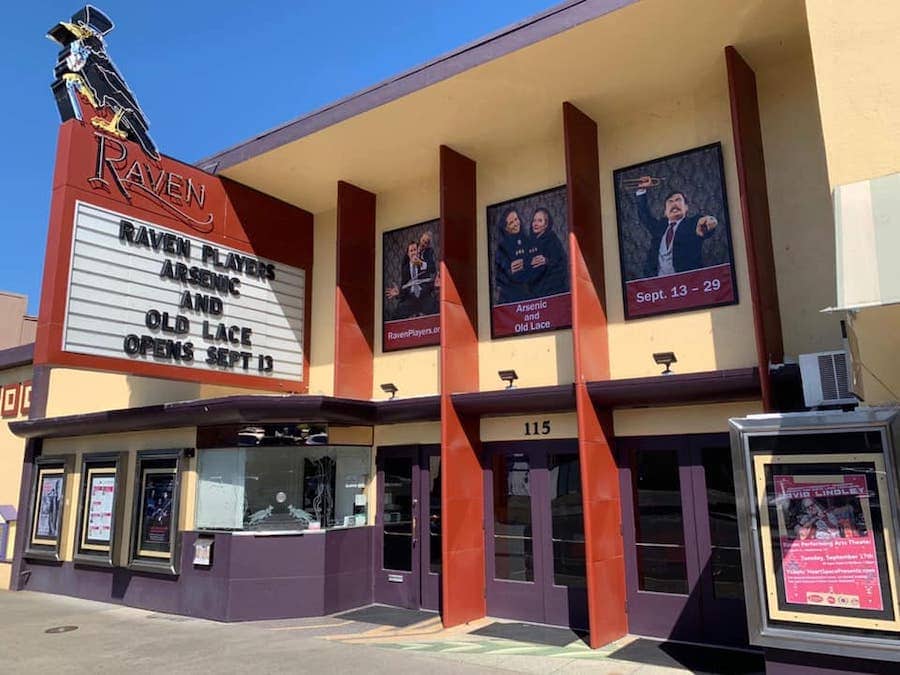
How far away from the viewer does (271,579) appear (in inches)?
408

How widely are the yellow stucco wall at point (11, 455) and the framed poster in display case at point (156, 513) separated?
5211 millimetres

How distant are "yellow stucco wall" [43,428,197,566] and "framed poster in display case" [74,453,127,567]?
0.14 metres

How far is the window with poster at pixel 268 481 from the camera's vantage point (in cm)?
1072

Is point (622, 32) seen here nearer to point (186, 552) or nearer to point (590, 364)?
point (590, 364)

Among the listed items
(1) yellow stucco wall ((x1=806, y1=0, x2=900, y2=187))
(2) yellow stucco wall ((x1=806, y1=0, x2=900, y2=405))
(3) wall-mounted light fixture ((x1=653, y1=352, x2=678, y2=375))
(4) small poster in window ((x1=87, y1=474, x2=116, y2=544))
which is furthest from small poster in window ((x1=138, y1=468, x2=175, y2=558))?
(1) yellow stucco wall ((x1=806, y1=0, x2=900, y2=187))

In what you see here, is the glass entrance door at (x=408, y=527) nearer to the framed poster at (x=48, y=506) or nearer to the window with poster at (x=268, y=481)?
the window with poster at (x=268, y=481)

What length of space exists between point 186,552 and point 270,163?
6452mm

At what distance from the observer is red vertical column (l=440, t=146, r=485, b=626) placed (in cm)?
983

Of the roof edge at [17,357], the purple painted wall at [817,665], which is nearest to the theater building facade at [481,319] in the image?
the purple painted wall at [817,665]

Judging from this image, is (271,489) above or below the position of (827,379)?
below

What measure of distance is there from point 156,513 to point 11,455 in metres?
6.56

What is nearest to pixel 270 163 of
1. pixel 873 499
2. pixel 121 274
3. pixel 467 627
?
pixel 121 274

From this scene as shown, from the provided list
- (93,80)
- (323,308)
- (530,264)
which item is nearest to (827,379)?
(530,264)

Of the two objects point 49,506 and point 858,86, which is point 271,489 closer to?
point 49,506
